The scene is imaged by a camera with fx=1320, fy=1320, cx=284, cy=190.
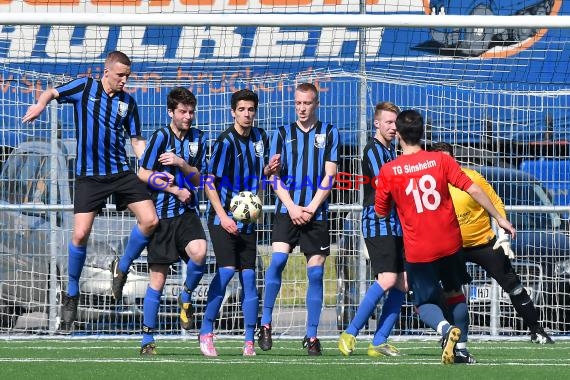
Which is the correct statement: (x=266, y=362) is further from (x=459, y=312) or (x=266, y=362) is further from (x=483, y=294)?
(x=483, y=294)

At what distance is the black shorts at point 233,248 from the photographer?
10398 mm

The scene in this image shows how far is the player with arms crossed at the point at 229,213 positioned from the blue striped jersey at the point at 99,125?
76 centimetres

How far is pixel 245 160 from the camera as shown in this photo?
34.7ft

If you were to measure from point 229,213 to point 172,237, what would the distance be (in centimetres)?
49

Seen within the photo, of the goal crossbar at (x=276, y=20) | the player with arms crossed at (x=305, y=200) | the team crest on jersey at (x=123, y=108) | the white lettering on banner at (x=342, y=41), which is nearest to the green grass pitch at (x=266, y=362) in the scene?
the player with arms crossed at (x=305, y=200)

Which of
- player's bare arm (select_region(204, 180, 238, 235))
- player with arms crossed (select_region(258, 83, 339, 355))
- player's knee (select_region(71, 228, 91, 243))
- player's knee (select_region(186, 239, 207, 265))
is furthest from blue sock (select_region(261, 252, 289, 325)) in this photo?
player's knee (select_region(71, 228, 91, 243))

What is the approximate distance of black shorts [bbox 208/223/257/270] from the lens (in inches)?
409

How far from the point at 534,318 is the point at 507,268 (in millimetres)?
608

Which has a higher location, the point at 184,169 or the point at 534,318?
the point at 184,169

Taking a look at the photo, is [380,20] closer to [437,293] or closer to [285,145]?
[285,145]

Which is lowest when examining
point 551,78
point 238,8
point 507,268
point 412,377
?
point 412,377

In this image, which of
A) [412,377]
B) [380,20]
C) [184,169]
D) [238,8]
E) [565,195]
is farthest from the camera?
→ [238,8]

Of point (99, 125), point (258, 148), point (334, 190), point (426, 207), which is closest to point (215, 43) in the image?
point (334, 190)

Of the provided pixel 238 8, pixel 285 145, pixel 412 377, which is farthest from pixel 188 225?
pixel 238 8
